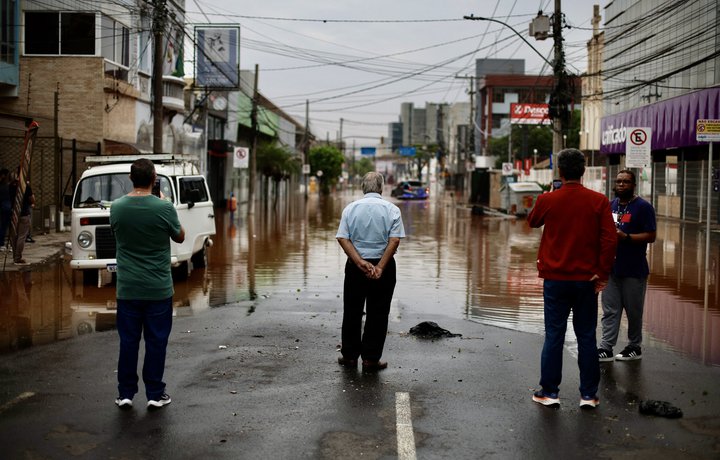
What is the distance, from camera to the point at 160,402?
6840mm

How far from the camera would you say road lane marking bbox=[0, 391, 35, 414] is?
266 inches

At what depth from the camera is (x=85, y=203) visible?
50.1 feet

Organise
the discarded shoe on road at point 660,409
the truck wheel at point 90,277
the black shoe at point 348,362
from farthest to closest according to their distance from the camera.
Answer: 1. the truck wheel at point 90,277
2. the black shoe at point 348,362
3. the discarded shoe on road at point 660,409

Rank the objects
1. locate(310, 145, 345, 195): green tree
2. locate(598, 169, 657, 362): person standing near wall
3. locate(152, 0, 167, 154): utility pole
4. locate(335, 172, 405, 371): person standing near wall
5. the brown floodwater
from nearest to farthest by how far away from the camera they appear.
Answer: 1. locate(335, 172, 405, 371): person standing near wall
2. locate(598, 169, 657, 362): person standing near wall
3. the brown floodwater
4. locate(152, 0, 167, 154): utility pole
5. locate(310, 145, 345, 195): green tree

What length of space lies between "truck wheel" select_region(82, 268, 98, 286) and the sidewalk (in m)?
2.30

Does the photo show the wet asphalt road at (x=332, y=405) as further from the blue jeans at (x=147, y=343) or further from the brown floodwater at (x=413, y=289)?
the brown floodwater at (x=413, y=289)

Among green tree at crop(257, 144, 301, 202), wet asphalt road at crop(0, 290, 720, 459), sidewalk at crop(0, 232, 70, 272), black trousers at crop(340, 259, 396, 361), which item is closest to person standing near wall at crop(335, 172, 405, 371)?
black trousers at crop(340, 259, 396, 361)

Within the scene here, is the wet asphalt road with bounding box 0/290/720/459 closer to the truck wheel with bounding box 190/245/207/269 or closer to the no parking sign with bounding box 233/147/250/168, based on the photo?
the truck wheel with bounding box 190/245/207/269

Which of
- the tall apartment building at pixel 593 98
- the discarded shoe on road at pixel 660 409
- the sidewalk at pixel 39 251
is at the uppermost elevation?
the tall apartment building at pixel 593 98

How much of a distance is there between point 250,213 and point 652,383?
3525cm

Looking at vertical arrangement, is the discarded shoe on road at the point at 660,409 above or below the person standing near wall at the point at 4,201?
below

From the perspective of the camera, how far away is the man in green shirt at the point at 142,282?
682 centimetres

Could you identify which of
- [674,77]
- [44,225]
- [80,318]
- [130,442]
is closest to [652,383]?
[130,442]

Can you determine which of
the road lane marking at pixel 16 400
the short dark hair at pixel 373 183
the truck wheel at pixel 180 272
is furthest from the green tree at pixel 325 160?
the road lane marking at pixel 16 400
